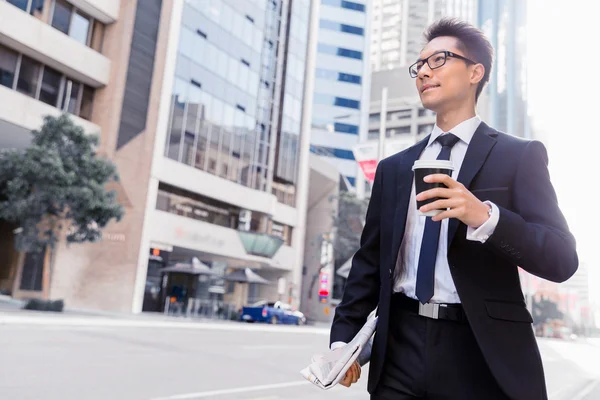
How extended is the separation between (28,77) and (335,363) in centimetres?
2799

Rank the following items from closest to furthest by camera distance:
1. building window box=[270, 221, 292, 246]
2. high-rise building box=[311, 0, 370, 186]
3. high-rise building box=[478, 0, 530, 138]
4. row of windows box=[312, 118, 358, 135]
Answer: building window box=[270, 221, 292, 246] → high-rise building box=[311, 0, 370, 186] → row of windows box=[312, 118, 358, 135] → high-rise building box=[478, 0, 530, 138]

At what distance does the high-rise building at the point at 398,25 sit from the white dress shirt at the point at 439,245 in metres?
127

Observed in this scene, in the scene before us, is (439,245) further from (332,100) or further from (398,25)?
(398,25)

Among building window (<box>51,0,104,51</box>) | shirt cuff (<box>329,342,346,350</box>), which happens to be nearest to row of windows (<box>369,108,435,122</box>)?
building window (<box>51,0,104,51</box>)

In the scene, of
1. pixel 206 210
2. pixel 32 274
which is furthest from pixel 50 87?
pixel 206 210

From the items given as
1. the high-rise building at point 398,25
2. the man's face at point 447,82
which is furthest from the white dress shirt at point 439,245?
the high-rise building at point 398,25

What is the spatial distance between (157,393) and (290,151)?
37351 millimetres

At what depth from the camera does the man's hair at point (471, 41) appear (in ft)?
7.14

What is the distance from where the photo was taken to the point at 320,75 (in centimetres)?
7719

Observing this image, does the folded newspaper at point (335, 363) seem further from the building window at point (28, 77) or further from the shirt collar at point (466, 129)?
the building window at point (28, 77)

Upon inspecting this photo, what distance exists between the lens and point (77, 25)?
93.4ft

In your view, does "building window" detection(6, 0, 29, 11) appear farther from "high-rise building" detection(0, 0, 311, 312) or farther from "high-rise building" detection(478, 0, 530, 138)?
"high-rise building" detection(478, 0, 530, 138)

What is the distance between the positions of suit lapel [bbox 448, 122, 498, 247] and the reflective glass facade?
3045 centimetres

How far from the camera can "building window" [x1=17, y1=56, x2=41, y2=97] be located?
84.7 ft
